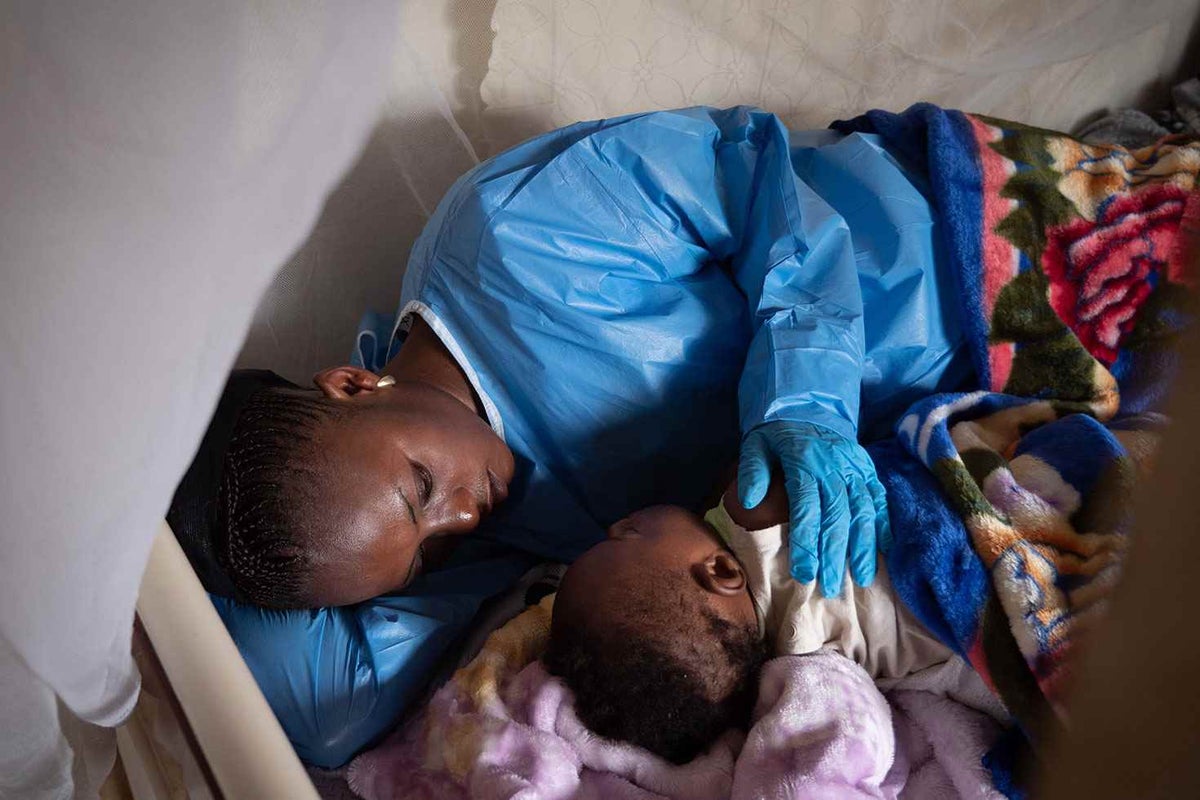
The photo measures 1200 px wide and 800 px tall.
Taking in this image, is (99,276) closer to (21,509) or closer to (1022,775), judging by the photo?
(21,509)

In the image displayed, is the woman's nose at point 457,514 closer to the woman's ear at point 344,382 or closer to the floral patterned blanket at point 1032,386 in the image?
the woman's ear at point 344,382

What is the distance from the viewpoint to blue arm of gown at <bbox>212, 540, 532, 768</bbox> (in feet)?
3.60

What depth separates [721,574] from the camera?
3.36 ft

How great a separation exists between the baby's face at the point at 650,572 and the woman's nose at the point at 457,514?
0.14 m

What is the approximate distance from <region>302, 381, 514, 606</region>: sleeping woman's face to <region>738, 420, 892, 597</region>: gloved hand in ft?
1.04

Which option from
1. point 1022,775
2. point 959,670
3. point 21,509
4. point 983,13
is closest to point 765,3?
point 983,13

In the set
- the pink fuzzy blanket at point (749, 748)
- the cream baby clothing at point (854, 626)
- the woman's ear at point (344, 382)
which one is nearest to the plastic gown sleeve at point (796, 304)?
the cream baby clothing at point (854, 626)

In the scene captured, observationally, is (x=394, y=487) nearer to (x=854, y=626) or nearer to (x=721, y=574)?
(x=721, y=574)

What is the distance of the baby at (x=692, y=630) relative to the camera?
36.8 inches

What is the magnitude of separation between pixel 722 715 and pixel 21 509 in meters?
0.66

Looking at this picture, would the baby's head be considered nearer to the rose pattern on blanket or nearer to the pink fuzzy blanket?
the pink fuzzy blanket

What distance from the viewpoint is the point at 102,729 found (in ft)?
2.99

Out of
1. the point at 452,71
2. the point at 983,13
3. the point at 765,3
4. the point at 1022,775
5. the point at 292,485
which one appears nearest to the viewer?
the point at 1022,775

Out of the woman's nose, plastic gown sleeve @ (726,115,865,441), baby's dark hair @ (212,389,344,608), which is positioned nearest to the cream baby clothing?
plastic gown sleeve @ (726,115,865,441)
